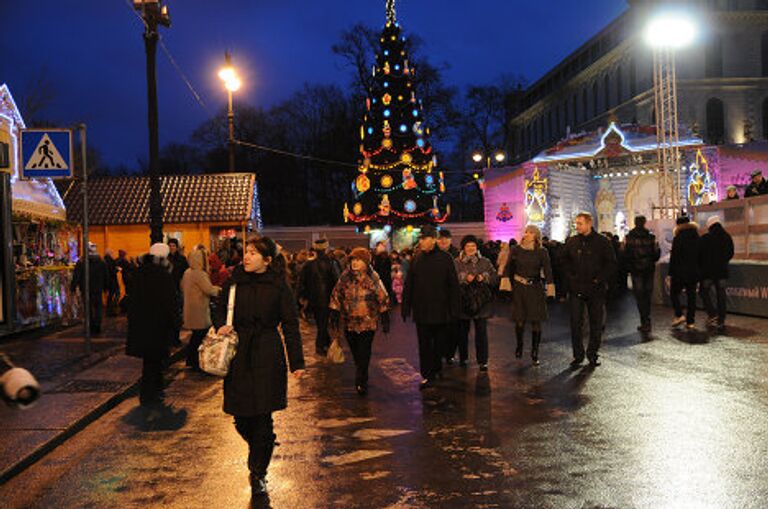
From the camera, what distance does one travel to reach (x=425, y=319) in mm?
9219

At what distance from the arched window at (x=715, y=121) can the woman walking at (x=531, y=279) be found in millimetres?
48831

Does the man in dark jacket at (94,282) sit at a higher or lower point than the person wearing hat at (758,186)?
lower

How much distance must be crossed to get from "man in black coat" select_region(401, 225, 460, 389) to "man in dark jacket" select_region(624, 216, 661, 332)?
17.1ft

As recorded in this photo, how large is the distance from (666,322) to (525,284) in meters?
5.19

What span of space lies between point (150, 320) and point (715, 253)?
29.5ft

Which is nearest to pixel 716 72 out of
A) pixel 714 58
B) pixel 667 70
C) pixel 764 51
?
pixel 714 58

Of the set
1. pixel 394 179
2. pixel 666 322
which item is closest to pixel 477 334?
pixel 666 322

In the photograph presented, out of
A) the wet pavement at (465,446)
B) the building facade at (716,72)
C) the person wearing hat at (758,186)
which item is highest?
the building facade at (716,72)

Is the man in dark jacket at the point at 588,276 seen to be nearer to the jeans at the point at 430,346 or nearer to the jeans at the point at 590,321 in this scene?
the jeans at the point at 590,321

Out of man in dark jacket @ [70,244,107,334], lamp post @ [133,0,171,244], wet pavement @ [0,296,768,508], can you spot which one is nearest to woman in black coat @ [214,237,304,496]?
wet pavement @ [0,296,768,508]

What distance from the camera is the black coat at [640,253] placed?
527 inches

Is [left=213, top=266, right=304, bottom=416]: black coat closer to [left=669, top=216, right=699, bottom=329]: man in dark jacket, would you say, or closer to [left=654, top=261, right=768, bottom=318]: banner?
[left=669, top=216, right=699, bottom=329]: man in dark jacket

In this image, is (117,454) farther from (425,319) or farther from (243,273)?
(425,319)

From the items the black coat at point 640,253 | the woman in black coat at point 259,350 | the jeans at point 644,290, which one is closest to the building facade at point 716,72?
the black coat at point 640,253
